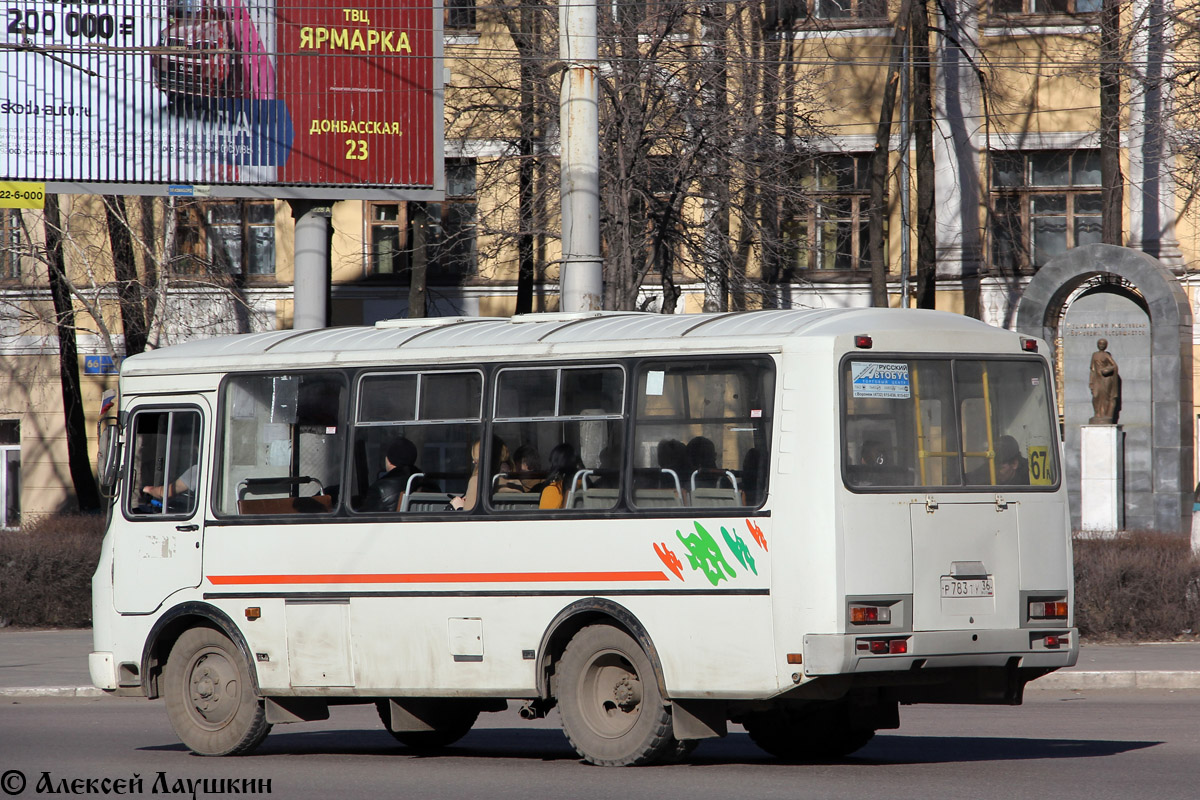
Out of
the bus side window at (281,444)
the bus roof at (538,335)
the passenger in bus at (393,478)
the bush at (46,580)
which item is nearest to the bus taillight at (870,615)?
the bus roof at (538,335)

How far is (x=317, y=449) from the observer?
37.7 ft

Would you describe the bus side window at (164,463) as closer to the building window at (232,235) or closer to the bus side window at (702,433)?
the bus side window at (702,433)

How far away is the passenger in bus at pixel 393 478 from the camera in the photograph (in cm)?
1112

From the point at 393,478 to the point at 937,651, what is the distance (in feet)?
11.9

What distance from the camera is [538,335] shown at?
11.0 metres

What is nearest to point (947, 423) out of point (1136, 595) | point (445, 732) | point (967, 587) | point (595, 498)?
point (967, 587)

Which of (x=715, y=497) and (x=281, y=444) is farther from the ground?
(x=281, y=444)

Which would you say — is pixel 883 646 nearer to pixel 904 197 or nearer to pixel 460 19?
pixel 904 197

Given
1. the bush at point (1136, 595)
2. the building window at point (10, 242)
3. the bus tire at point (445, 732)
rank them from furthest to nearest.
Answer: the building window at point (10, 242)
the bush at point (1136, 595)
the bus tire at point (445, 732)

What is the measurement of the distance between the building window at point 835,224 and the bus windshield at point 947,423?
1993 cm

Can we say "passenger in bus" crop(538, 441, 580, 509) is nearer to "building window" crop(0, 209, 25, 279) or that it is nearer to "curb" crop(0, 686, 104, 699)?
"curb" crop(0, 686, 104, 699)

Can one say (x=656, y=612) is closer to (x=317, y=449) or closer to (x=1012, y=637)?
(x=1012, y=637)

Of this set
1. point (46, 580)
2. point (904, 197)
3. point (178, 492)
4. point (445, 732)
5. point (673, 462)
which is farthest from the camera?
point (904, 197)

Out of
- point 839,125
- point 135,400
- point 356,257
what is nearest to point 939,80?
point 839,125
